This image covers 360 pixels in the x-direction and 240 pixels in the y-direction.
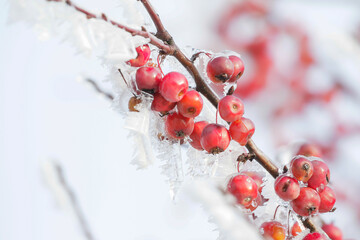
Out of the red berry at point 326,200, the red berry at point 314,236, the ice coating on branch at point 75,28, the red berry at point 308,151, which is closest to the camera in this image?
the ice coating on branch at point 75,28

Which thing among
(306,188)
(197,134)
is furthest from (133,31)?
(306,188)

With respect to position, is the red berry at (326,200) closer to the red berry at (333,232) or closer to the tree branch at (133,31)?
the red berry at (333,232)

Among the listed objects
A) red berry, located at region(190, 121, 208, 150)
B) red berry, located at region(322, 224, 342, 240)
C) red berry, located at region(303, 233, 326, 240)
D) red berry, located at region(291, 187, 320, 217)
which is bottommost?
red berry, located at region(303, 233, 326, 240)

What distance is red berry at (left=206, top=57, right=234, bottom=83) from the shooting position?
37.6 inches

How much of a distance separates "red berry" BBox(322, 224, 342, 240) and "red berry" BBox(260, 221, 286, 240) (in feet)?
0.51

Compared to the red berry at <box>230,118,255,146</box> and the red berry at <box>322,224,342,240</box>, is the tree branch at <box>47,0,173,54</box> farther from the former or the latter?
the red berry at <box>322,224,342,240</box>

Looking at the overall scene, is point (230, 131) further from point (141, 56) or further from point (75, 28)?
point (75, 28)

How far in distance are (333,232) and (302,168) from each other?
27cm

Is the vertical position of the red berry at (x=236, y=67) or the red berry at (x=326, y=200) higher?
the red berry at (x=236, y=67)

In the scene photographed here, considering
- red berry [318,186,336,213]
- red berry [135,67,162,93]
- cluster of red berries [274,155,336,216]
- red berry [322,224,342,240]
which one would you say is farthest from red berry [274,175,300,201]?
red berry [135,67,162,93]

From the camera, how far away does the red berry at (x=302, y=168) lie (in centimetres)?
91

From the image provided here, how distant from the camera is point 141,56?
0.93 meters

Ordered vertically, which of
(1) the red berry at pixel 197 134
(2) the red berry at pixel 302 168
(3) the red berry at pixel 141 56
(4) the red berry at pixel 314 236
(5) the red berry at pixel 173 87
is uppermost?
(3) the red berry at pixel 141 56

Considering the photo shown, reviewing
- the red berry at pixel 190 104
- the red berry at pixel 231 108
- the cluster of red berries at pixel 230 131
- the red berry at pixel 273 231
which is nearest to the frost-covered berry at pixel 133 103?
Result: the cluster of red berries at pixel 230 131
